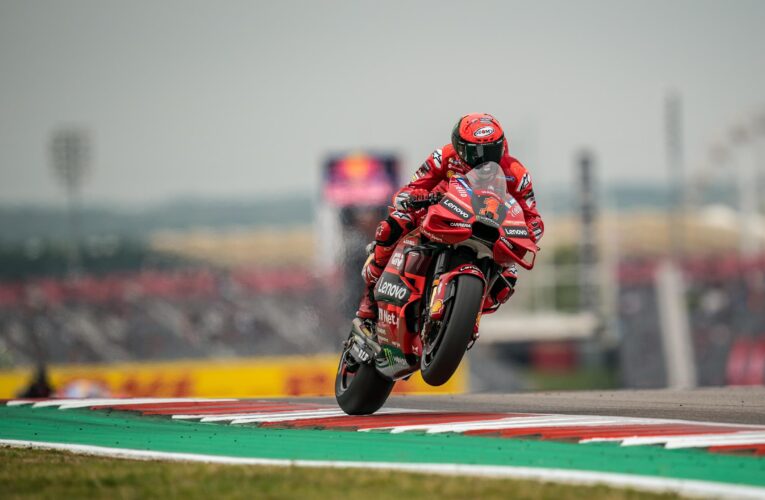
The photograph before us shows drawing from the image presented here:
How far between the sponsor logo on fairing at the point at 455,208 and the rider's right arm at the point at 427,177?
0.60 m

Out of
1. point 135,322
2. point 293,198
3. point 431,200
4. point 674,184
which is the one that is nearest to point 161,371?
point 135,322

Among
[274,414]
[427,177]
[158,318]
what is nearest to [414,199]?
[427,177]

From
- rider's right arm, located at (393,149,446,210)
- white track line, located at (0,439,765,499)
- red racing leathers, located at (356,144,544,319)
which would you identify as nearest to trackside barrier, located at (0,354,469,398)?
red racing leathers, located at (356,144,544,319)

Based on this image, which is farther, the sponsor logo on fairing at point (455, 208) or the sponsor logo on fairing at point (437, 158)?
the sponsor logo on fairing at point (437, 158)

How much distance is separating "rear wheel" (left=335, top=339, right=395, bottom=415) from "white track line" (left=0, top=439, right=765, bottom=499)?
7.71 ft

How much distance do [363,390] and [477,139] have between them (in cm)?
203

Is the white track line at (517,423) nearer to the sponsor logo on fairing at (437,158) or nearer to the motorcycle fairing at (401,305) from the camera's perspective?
the motorcycle fairing at (401,305)

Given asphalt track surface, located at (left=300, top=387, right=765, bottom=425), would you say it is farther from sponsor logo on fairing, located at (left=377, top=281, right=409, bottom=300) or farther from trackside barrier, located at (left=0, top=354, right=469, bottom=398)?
trackside barrier, located at (left=0, top=354, right=469, bottom=398)

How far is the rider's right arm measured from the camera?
9680mm

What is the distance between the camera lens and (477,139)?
365 inches

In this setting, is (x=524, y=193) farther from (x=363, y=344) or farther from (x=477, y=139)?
(x=363, y=344)

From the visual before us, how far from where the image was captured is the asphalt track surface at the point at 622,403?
946 centimetres

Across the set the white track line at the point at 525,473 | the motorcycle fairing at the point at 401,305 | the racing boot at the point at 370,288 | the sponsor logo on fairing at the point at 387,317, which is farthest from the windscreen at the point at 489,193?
the white track line at the point at 525,473

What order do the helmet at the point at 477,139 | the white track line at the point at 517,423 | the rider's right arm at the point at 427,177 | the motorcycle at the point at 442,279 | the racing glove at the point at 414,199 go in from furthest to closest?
1. the rider's right arm at the point at 427,177
2. the racing glove at the point at 414,199
3. the helmet at the point at 477,139
4. the motorcycle at the point at 442,279
5. the white track line at the point at 517,423
